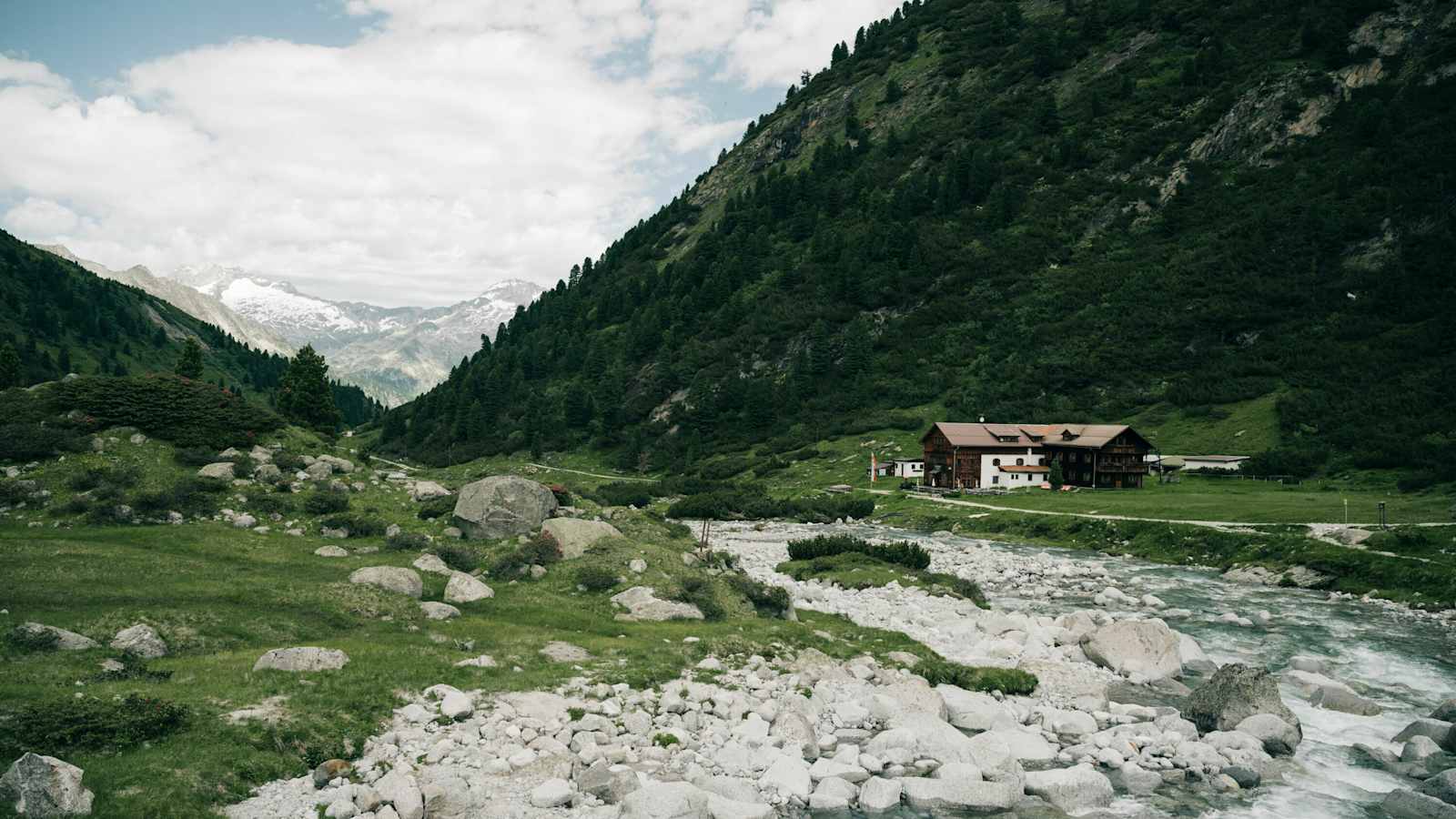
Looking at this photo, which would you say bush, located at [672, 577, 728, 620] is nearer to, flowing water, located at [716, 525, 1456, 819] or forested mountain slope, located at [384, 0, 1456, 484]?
flowing water, located at [716, 525, 1456, 819]

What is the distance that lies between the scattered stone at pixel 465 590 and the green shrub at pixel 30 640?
11.3m

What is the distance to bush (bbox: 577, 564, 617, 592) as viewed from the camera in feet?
101

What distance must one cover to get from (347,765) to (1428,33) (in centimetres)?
18885

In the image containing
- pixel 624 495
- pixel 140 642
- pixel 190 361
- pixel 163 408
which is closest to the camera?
pixel 140 642

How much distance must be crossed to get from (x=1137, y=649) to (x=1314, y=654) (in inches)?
306

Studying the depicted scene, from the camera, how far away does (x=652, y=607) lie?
95.4 ft

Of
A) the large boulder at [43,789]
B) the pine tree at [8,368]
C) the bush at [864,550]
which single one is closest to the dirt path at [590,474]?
the bush at [864,550]

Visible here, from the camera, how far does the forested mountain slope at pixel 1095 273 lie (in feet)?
315

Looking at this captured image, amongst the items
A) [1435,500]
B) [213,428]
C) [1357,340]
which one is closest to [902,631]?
[213,428]

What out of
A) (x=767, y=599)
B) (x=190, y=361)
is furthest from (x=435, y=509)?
(x=190, y=361)

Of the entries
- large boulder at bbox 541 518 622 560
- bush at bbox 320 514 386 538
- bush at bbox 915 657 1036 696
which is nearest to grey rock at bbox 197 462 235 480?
bush at bbox 320 514 386 538

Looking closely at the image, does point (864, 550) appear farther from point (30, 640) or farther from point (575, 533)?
point (30, 640)

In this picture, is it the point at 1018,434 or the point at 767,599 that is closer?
the point at 767,599

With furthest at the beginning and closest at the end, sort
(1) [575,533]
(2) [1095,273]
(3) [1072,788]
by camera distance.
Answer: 1. (2) [1095,273]
2. (1) [575,533]
3. (3) [1072,788]
